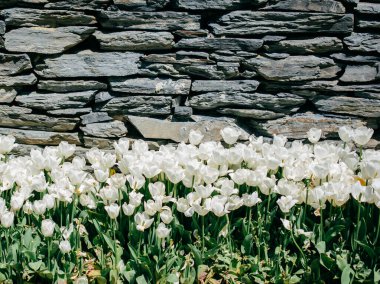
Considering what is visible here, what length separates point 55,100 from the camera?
3410 millimetres

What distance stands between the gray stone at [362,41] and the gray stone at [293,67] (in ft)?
0.49

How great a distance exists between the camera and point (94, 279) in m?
2.25

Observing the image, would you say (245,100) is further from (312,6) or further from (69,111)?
(69,111)

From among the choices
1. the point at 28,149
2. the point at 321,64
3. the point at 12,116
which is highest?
the point at 321,64

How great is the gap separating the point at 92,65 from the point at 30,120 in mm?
552

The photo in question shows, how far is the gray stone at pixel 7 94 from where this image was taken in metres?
3.42

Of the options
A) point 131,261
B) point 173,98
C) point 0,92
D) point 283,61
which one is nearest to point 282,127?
point 283,61

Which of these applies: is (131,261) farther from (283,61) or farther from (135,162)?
(283,61)

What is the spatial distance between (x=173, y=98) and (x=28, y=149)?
100cm

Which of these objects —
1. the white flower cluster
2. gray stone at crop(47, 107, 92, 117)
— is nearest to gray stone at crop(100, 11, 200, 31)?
gray stone at crop(47, 107, 92, 117)

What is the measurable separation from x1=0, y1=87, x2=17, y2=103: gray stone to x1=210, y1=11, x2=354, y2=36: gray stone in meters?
1.33

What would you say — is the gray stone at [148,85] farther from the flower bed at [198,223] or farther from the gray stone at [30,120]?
the flower bed at [198,223]

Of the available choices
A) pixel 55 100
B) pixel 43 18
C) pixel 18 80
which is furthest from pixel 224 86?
pixel 18 80

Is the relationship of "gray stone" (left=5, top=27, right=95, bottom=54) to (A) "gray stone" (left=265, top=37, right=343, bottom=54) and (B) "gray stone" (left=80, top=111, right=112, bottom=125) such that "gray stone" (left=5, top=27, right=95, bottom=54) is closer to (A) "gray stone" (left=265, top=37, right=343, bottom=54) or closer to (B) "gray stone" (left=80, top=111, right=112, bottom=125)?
(B) "gray stone" (left=80, top=111, right=112, bottom=125)
